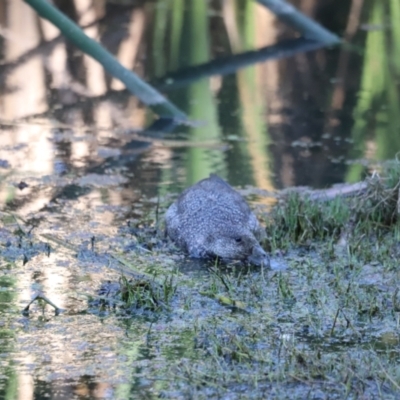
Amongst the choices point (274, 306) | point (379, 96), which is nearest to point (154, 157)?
point (379, 96)

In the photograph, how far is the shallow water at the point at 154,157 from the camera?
418 cm

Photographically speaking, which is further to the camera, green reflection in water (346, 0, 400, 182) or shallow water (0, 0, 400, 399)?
green reflection in water (346, 0, 400, 182)

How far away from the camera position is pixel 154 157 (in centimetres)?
760

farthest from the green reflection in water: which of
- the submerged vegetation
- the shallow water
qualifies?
the submerged vegetation

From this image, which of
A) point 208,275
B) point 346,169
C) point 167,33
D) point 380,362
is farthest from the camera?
point 167,33

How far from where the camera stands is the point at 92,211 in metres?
6.29

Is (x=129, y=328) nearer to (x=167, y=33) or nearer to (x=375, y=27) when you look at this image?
(x=167, y=33)

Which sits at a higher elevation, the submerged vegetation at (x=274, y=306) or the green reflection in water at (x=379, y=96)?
the green reflection in water at (x=379, y=96)

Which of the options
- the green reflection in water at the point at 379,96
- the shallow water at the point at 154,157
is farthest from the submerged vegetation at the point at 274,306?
the green reflection in water at the point at 379,96

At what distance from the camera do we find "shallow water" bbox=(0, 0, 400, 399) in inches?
164

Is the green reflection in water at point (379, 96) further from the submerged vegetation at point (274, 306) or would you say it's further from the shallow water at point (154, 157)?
the submerged vegetation at point (274, 306)

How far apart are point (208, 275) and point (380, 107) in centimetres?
428

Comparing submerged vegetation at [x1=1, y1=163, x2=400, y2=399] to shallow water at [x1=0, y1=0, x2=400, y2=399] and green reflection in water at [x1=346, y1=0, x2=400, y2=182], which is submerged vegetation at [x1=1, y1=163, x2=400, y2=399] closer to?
shallow water at [x1=0, y1=0, x2=400, y2=399]

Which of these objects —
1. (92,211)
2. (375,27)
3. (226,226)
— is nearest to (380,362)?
(226,226)
